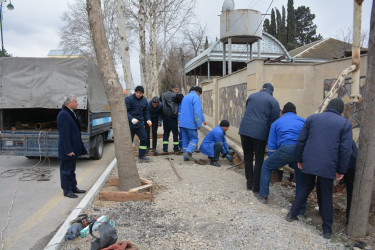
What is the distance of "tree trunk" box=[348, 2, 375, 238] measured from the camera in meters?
3.25

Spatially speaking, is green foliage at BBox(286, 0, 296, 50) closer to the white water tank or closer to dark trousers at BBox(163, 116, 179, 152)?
the white water tank

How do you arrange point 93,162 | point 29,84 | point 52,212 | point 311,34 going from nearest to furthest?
point 52,212 → point 29,84 → point 93,162 → point 311,34

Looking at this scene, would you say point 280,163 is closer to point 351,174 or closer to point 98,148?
point 351,174

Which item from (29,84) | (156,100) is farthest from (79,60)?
(156,100)

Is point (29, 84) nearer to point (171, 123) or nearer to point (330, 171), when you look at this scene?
point (171, 123)

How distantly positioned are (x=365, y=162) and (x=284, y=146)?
1.10 metres

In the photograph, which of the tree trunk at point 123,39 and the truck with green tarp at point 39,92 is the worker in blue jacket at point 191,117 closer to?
the truck with green tarp at point 39,92

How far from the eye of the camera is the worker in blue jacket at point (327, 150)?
339 centimetres

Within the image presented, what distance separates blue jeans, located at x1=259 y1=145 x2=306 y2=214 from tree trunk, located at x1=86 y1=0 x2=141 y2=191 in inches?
82.9

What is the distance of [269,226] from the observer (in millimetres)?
3607

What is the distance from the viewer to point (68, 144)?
16.1 ft

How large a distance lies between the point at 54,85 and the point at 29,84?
0.63m

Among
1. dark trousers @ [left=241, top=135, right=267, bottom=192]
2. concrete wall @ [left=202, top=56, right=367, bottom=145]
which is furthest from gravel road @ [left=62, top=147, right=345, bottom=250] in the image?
concrete wall @ [left=202, top=56, right=367, bottom=145]

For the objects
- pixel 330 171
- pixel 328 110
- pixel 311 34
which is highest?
pixel 311 34
